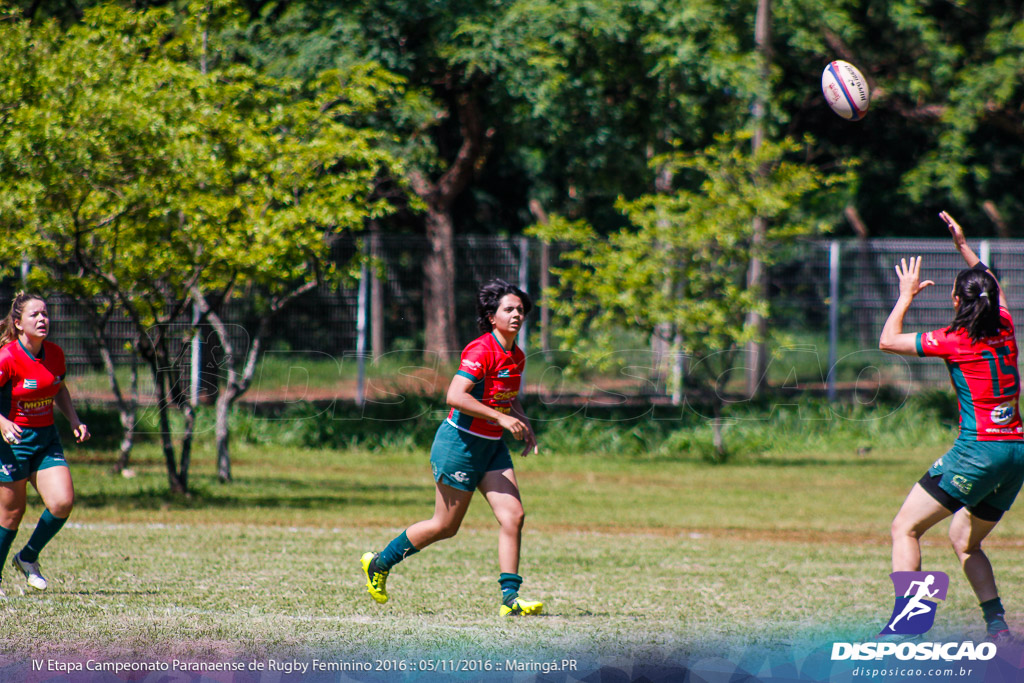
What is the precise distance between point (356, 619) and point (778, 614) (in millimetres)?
2681

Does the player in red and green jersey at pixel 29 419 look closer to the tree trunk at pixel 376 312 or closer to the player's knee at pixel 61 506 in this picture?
the player's knee at pixel 61 506

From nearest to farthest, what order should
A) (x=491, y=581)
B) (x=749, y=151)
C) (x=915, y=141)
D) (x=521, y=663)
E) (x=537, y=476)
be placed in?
(x=521, y=663) → (x=491, y=581) → (x=537, y=476) → (x=749, y=151) → (x=915, y=141)

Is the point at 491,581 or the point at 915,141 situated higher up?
the point at 915,141

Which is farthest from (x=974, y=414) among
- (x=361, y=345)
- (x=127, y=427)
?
(x=361, y=345)

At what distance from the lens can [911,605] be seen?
598 cm

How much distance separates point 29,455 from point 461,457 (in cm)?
283

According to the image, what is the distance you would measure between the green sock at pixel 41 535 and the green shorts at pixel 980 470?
5480 millimetres

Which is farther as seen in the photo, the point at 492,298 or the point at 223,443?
the point at 223,443

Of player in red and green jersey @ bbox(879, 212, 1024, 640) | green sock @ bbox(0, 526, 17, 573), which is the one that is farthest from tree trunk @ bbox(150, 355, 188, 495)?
player in red and green jersey @ bbox(879, 212, 1024, 640)

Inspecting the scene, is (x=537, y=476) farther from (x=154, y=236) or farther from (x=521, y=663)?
(x=521, y=663)

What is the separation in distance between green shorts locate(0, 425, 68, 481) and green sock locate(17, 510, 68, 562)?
338mm

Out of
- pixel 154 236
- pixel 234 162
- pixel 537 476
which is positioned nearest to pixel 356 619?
pixel 154 236

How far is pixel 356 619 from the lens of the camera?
6629 mm

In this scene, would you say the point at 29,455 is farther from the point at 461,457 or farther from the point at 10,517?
the point at 461,457
